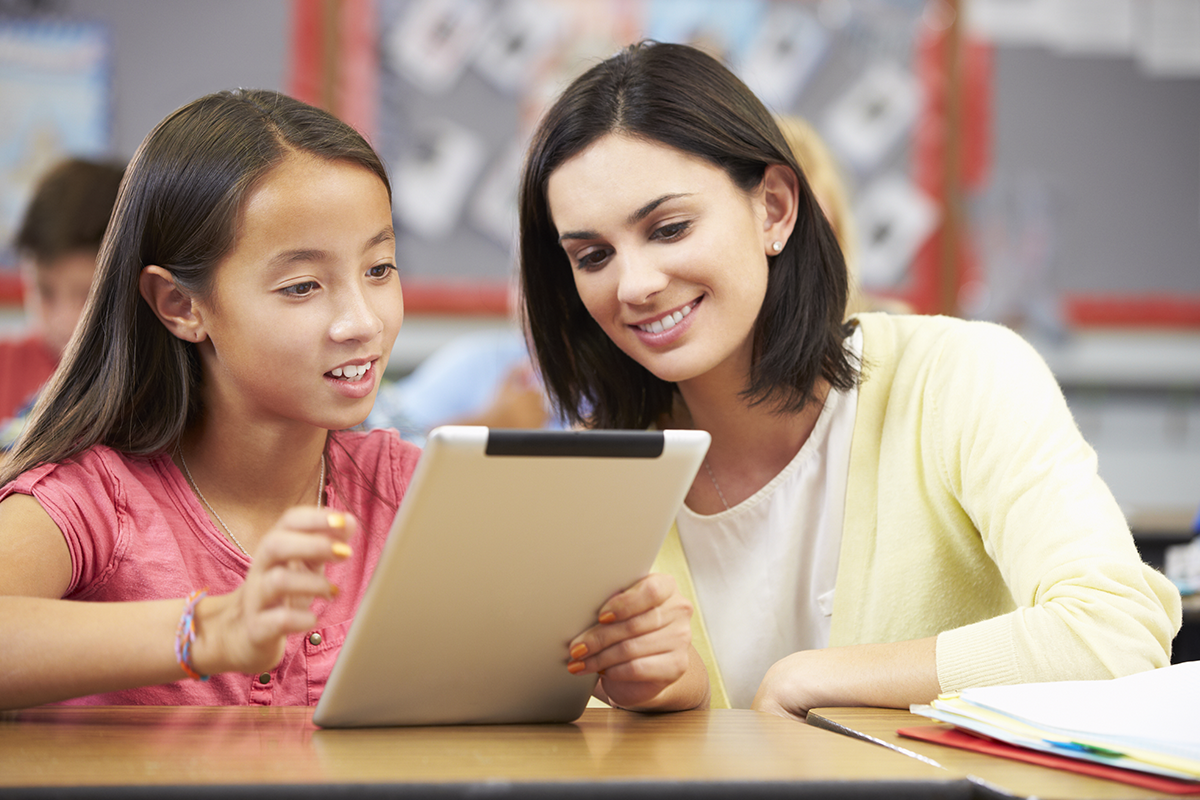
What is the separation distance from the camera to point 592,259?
1.22 meters

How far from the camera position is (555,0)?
3391mm

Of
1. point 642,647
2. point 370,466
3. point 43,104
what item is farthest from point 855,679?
point 43,104

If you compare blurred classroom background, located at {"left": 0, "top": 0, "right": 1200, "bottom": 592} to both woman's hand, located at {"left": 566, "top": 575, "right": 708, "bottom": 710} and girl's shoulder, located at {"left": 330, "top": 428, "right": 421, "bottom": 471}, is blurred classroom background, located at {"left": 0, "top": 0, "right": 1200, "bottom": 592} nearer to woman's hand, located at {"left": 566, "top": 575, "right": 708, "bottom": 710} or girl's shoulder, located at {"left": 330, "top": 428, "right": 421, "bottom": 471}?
girl's shoulder, located at {"left": 330, "top": 428, "right": 421, "bottom": 471}

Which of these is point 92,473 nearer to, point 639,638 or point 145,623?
point 145,623

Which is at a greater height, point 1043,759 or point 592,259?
point 592,259

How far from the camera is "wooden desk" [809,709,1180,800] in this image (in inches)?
22.6

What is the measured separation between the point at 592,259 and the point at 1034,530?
21.9 inches

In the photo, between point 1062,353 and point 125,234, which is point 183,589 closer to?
point 125,234

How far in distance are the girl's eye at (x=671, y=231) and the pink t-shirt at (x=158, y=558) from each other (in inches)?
19.2

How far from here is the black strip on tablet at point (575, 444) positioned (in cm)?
63

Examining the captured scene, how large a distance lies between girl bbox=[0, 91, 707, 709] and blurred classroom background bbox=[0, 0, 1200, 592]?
2282mm

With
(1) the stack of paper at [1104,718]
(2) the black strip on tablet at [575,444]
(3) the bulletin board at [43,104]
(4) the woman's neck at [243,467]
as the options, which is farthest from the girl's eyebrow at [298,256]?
Answer: (3) the bulletin board at [43,104]

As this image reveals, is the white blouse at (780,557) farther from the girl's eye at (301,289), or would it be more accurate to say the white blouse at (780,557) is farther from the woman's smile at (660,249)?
the girl's eye at (301,289)

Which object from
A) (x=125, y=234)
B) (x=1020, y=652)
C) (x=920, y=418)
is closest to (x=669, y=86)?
(x=920, y=418)
